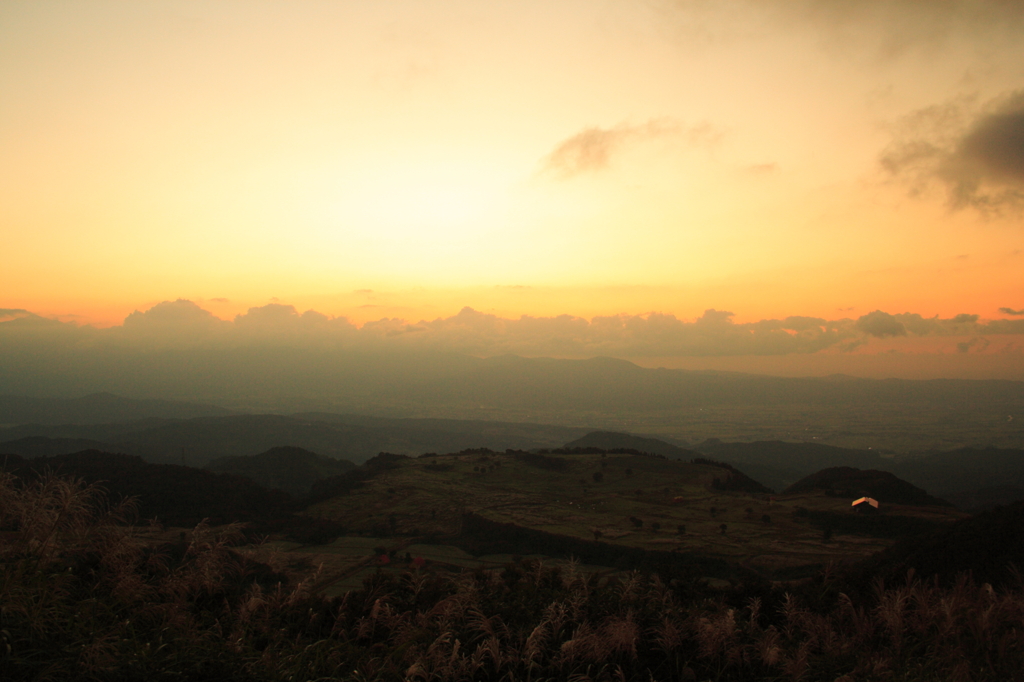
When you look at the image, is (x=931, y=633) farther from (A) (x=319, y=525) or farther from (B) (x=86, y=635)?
(A) (x=319, y=525)

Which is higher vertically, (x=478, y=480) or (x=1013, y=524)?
(x=1013, y=524)

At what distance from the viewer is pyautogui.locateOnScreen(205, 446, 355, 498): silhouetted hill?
9081cm

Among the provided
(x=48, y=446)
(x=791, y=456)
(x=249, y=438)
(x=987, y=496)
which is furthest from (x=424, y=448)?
(x=987, y=496)

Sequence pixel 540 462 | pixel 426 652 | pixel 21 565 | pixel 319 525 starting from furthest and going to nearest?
pixel 540 462 → pixel 319 525 → pixel 426 652 → pixel 21 565

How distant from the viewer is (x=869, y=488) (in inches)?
2323

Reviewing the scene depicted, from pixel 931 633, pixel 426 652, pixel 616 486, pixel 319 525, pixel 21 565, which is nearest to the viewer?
pixel 21 565

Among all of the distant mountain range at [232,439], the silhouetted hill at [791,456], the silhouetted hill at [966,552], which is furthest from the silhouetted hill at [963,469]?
the distant mountain range at [232,439]

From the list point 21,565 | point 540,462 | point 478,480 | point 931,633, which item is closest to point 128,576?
point 21,565

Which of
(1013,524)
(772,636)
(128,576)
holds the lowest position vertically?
(1013,524)

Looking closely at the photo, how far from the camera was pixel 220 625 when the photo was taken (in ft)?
31.4

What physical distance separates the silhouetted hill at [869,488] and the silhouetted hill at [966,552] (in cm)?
3011

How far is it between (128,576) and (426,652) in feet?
16.7

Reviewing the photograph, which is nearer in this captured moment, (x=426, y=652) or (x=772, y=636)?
(x=426, y=652)

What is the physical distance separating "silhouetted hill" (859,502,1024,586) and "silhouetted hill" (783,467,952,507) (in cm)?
3011
